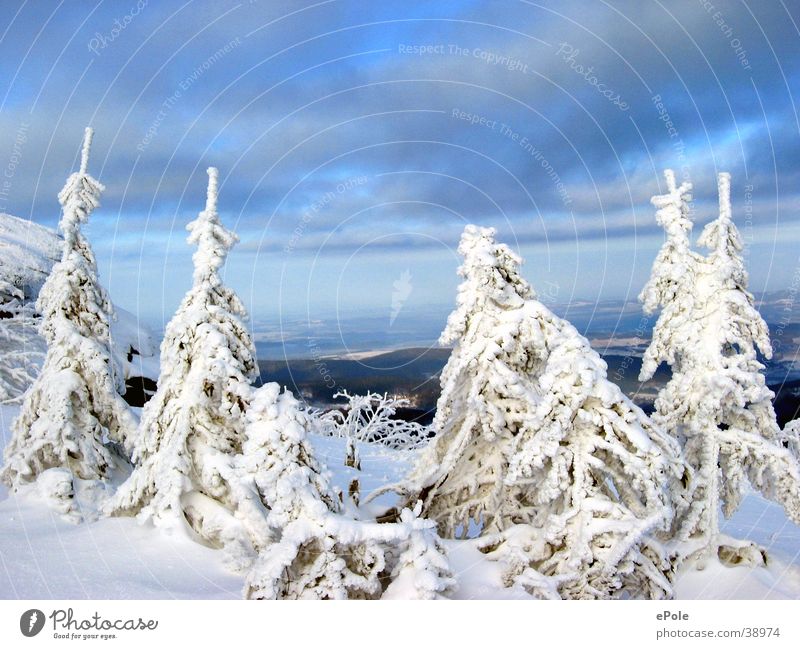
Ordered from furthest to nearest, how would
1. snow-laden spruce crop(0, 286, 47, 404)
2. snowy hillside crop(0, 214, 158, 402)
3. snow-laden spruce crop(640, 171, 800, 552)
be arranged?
snowy hillside crop(0, 214, 158, 402) → snow-laden spruce crop(0, 286, 47, 404) → snow-laden spruce crop(640, 171, 800, 552)

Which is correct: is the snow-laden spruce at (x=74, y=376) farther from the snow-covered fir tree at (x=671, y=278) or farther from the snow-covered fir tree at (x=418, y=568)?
the snow-covered fir tree at (x=671, y=278)

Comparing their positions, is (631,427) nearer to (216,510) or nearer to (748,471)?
(748,471)

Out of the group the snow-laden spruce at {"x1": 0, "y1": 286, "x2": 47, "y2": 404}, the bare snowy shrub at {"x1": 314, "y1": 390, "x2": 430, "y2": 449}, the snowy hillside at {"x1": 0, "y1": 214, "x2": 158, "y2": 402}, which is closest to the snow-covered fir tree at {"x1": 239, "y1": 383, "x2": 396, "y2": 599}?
the snowy hillside at {"x1": 0, "y1": 214, "x2": 158, "y2": 402}

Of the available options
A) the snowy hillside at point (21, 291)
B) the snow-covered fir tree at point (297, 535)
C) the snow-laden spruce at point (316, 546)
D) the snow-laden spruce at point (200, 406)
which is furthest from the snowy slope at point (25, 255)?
the snow-laden spruce at point (316, 546)

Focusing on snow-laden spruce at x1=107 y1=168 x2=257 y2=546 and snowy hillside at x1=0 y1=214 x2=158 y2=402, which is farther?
snowy hillside at x1=0 y1=214 x2=158 y2=402

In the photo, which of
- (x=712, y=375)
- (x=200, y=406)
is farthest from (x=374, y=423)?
(x=712, y=375)

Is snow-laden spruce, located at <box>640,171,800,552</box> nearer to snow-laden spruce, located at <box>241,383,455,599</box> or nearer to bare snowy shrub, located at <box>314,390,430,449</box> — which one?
snow-laden spruce, located at <box>241,383,455,599</box>

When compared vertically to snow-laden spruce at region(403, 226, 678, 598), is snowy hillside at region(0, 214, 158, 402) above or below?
above
